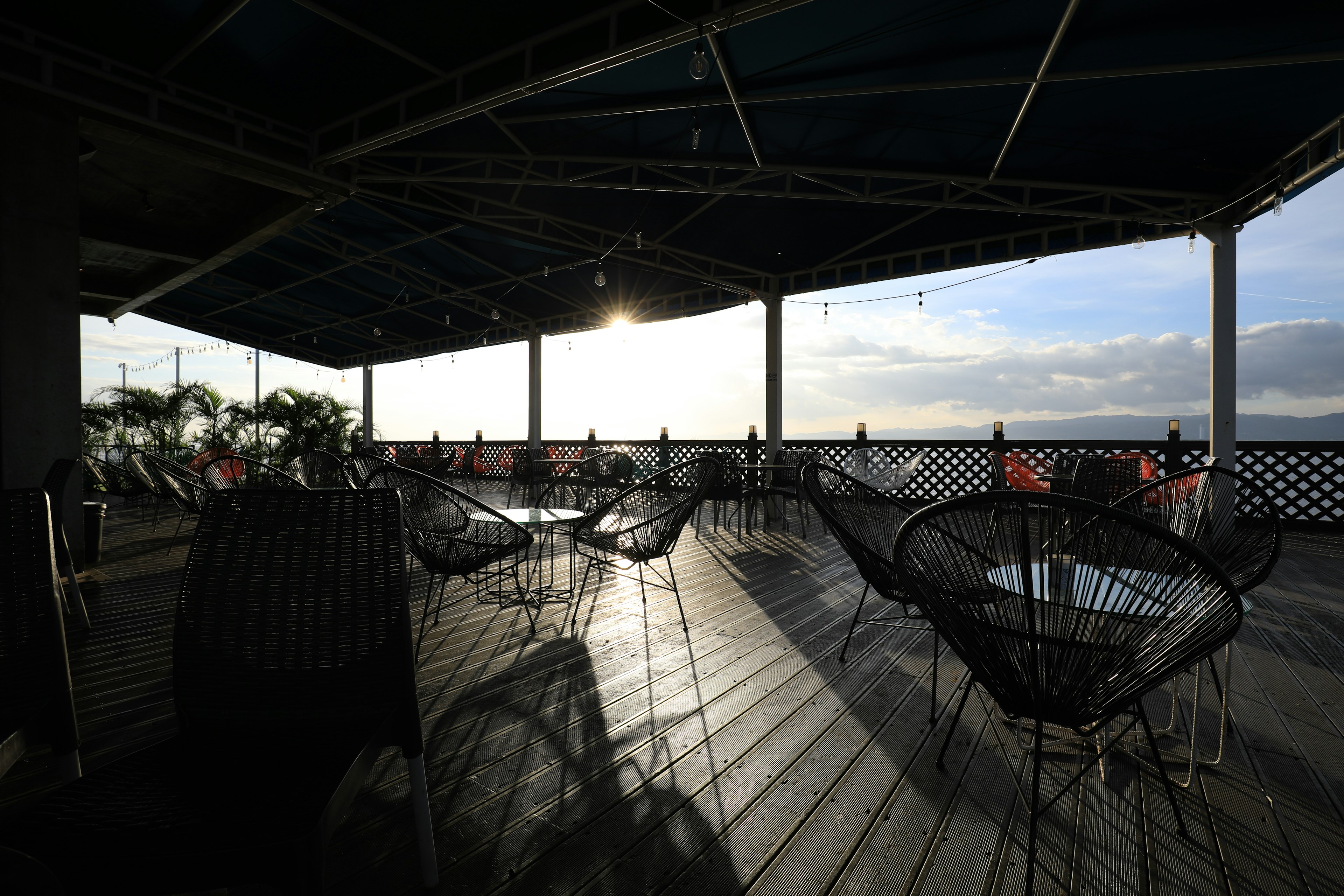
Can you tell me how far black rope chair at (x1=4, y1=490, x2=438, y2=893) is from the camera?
2.60 ft

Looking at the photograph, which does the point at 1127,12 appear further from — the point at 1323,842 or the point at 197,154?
the point at 197,154

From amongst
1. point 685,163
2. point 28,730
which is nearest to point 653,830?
point 28,730

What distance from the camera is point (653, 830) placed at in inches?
53.8

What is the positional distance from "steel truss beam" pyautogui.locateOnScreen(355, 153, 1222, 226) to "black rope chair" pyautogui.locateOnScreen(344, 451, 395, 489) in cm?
254

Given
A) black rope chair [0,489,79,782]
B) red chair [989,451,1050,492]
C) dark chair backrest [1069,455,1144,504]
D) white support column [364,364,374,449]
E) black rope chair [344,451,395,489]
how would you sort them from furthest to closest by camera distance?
white support column [364,364,374,449], red chair [989,451,1050,492], dark chair backrest [1069,455,1144,504], black rope chair [344,451,395,489], black rope chair [0,489,79,782]

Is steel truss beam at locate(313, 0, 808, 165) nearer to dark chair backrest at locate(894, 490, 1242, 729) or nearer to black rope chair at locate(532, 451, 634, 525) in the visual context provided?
black rope chair at locate(532, 451, 634, 525)

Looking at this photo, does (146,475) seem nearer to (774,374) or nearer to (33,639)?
(33,639)

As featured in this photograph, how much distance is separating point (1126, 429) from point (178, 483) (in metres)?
48.4

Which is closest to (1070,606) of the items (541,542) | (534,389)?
(541,542)

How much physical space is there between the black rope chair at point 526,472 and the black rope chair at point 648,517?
3.03 m

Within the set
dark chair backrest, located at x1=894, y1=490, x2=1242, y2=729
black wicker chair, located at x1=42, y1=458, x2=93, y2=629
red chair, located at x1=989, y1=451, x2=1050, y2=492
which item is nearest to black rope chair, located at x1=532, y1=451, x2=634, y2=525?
black wicker chair, located at x1=42, y1=458, x2=93, y2=629

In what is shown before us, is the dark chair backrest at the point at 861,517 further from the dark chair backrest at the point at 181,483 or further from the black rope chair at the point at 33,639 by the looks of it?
the dark chair backrest at the point at 181,483

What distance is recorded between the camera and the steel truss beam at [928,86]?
10.2 feet

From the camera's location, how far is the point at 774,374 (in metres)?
7.22
